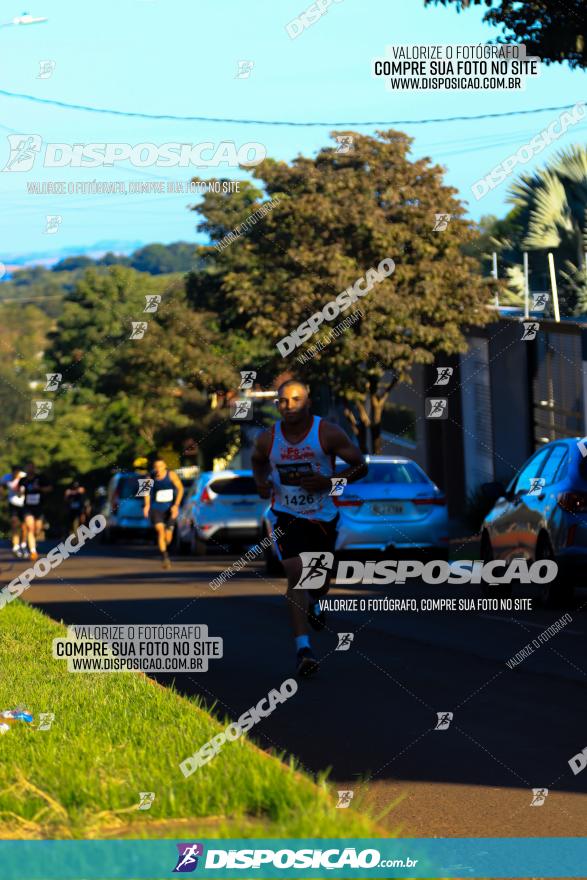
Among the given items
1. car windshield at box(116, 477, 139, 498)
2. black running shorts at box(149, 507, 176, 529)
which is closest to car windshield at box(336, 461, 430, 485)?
black running shorts at box(149, 507, 176, 529)

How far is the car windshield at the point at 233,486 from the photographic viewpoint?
28.3 m

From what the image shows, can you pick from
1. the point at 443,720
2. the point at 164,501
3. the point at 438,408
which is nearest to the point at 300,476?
the point at 443,720

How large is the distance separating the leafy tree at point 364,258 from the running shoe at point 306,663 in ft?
64.7

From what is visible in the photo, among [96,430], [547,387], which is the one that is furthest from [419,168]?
[96,430]

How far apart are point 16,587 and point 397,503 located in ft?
15.9

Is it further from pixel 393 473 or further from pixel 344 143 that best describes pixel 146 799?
pixel 344 143

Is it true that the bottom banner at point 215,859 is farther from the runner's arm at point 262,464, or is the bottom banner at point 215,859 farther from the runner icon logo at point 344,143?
the runner icon logo at point 344,143

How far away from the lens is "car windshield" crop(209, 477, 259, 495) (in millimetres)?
28344

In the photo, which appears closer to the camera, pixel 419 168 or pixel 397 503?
pixel 397 503

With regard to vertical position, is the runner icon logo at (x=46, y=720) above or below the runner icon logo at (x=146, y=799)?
below

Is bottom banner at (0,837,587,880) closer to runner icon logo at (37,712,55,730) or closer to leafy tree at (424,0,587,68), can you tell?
runner icon logo at (37,712,55,730)

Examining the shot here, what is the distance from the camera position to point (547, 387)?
2953 cm

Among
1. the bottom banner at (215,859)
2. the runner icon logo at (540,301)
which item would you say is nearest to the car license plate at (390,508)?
the runner icon logo at (540,301)

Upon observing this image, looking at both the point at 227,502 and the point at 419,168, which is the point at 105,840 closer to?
the point at 227,502
